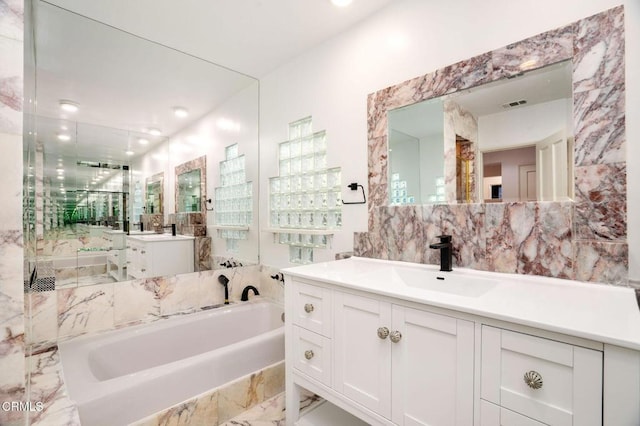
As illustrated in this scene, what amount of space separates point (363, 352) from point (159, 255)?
185 cm

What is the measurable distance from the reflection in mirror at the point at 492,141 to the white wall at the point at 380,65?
190 millimetres

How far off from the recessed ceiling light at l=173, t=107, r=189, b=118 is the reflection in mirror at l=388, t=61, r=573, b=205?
1.86m

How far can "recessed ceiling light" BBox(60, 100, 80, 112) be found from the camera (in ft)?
6.26

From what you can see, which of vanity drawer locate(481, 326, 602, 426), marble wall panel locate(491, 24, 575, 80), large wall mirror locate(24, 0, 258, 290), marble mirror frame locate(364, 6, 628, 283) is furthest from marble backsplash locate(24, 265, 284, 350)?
marble wall panel locate(491, 24, 575, 80)

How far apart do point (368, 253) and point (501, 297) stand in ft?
3.00

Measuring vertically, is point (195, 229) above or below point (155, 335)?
above

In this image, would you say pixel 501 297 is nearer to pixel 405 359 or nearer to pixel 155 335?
pixel 405 359

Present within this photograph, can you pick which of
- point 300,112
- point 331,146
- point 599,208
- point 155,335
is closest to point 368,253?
point 331,146

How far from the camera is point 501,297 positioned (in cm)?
104

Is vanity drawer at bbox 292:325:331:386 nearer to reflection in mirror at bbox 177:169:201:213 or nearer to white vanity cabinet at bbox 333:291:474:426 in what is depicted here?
white vanity cabinet at bbox 333:291:474:426

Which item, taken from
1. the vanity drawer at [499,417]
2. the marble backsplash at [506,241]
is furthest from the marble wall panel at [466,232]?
the vanity drawer at [499,417]

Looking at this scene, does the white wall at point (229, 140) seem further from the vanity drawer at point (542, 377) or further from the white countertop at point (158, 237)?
the vanity drawer at point (542, 377)

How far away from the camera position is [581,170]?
46.3 inches

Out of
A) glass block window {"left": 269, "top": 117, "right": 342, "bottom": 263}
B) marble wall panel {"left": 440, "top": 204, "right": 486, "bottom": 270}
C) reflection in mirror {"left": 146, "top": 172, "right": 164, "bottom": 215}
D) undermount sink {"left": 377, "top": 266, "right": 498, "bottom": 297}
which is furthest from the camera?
reflection in mirror {"left": 146, "top": 172, "right": 164, "bottom": 215}
